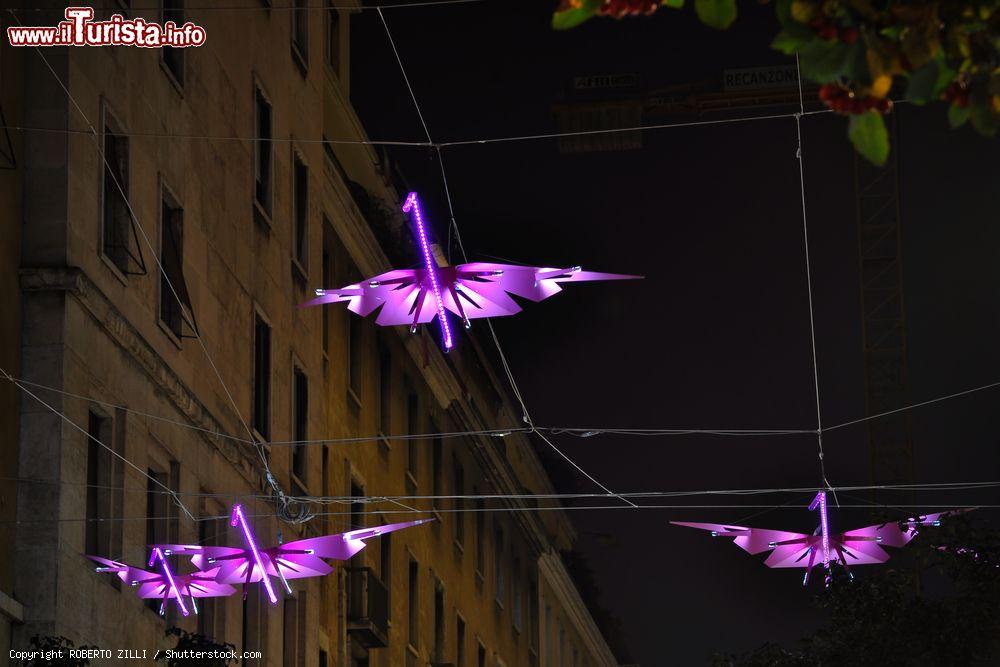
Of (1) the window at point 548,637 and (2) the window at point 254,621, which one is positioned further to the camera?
(1) the window at point 548,637

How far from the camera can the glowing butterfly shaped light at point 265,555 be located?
25.5 metres

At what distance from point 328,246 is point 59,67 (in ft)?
58.0

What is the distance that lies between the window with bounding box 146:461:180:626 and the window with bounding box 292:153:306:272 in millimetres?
9426

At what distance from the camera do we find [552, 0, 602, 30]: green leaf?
23.0 ft

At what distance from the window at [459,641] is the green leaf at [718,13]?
4530cm

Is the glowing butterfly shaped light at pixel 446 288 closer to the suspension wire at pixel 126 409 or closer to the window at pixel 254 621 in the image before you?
the suspension wire at pixel 126 409

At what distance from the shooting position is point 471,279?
21875 millimetres

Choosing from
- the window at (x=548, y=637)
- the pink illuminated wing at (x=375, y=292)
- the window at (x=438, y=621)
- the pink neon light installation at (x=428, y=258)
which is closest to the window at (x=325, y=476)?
the window at (x=438, y=621)

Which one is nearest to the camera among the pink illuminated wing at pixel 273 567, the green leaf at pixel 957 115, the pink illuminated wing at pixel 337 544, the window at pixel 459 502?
the green leaf at pixel 957 115

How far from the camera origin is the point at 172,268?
91.4 ft

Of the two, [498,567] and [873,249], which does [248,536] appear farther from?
[873,249]

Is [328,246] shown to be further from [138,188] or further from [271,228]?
[138,188]

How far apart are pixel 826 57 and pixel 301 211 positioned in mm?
31130

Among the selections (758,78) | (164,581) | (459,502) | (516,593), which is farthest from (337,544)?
(758,78)
